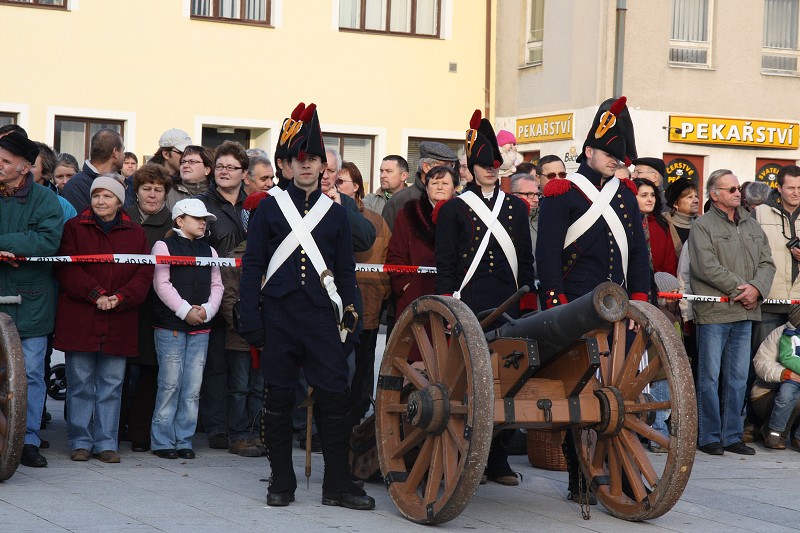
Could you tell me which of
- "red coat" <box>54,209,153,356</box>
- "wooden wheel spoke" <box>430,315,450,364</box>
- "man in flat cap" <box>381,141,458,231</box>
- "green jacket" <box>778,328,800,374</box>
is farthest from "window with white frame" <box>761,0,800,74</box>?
"wooden wheel spoke" <box>430,315,450,364</box>

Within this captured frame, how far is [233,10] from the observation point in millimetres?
23766

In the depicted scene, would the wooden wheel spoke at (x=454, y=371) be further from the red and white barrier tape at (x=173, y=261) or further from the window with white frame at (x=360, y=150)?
the window with white frame at (x=360, y=150)

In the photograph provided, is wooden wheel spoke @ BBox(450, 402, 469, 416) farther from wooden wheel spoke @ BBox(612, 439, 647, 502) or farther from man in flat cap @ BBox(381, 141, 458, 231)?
man in flat cap @ BBox(381, 141, 458, 231)

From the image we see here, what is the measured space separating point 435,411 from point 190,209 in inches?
120

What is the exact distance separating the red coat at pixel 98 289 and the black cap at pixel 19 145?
1.87 feet

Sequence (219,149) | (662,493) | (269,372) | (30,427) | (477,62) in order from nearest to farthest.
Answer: (662,493)
(269,372)
(30,427)
(219,149)
(477,62)

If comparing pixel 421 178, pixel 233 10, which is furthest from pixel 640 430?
pixel 233 10

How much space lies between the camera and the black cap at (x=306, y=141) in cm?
805

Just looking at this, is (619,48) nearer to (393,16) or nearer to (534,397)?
(393,16)

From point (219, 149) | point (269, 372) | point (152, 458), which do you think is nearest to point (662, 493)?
point (269, 372)

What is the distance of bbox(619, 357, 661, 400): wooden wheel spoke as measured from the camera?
7461mm

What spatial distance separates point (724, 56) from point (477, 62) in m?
4.48

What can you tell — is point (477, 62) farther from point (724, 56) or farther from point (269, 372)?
point (269, 372)

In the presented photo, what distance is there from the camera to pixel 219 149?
1042 cm
